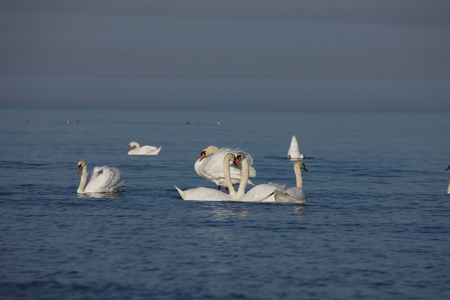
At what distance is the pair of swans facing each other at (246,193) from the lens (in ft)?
62.3

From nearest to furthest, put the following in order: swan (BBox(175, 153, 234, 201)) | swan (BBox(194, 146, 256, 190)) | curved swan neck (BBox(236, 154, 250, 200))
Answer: swan (BBox(175, 153, 234, 201)) < curved swan neck (BBox(236, 154, 250, 200)) < swan (BBox(194, 146, 256, 190))

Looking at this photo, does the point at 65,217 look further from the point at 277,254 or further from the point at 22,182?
the point at 22,182

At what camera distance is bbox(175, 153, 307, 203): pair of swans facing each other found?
18984 millimetres

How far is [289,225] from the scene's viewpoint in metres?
15.9

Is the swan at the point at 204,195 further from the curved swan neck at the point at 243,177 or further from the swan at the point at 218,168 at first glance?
the swan at the point at 218,168

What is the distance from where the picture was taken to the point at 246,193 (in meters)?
19.4

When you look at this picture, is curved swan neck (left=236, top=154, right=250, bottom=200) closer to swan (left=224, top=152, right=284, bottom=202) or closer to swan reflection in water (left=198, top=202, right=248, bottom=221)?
swan (left=224, top=152, right=284, bottom=202)

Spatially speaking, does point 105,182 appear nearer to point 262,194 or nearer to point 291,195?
point 262,194

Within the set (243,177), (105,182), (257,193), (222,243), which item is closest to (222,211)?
(257,193)

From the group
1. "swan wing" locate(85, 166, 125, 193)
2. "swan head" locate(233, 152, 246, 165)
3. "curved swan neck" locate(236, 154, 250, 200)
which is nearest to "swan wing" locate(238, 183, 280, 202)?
"curved swan neck" locate(236, 154, 250, 200)

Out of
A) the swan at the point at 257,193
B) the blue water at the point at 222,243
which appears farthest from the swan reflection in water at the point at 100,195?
the swan at the point at 257,193

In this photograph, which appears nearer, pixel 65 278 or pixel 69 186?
pixel 65 278

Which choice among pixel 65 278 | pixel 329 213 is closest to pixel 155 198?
pixel 329 213

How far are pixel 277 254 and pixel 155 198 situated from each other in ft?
27.7
